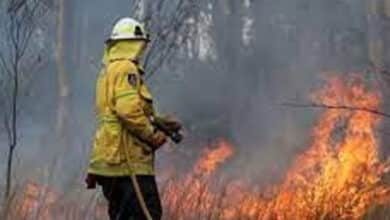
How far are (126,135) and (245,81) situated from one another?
19091mm

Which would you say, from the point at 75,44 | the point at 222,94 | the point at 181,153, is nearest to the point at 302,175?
the point at 181,153

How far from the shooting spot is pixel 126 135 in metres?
5.77

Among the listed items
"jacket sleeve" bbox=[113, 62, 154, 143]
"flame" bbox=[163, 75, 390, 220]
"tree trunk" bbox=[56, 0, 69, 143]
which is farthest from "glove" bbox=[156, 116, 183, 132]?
"tree trunk" bbox=[56, 0, 69, 143]

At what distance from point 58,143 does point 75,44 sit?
10.8 ft

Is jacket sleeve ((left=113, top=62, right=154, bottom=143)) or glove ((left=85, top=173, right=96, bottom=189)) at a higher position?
jacket sleeve ((left=113, top=62, right=154, bottom=143))

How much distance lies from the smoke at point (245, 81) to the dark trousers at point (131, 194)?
11.4m

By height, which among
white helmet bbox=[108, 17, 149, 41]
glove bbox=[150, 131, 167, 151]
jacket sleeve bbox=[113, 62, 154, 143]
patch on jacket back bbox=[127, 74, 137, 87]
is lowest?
glove bbox=[150, 131, 167, 151]

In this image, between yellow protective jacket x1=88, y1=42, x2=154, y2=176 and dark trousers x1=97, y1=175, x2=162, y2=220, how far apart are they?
2.1 inches

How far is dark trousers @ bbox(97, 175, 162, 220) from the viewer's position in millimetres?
5781

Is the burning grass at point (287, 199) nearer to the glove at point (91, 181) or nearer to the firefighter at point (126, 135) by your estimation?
the glove at point (91, 181)

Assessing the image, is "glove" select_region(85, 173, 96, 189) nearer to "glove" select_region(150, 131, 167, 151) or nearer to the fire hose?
the fire hose

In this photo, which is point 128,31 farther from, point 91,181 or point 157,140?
point 91,181

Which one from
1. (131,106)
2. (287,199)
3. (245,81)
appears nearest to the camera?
(131,106)

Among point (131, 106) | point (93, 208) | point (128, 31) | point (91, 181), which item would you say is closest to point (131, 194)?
point (91, 181)
